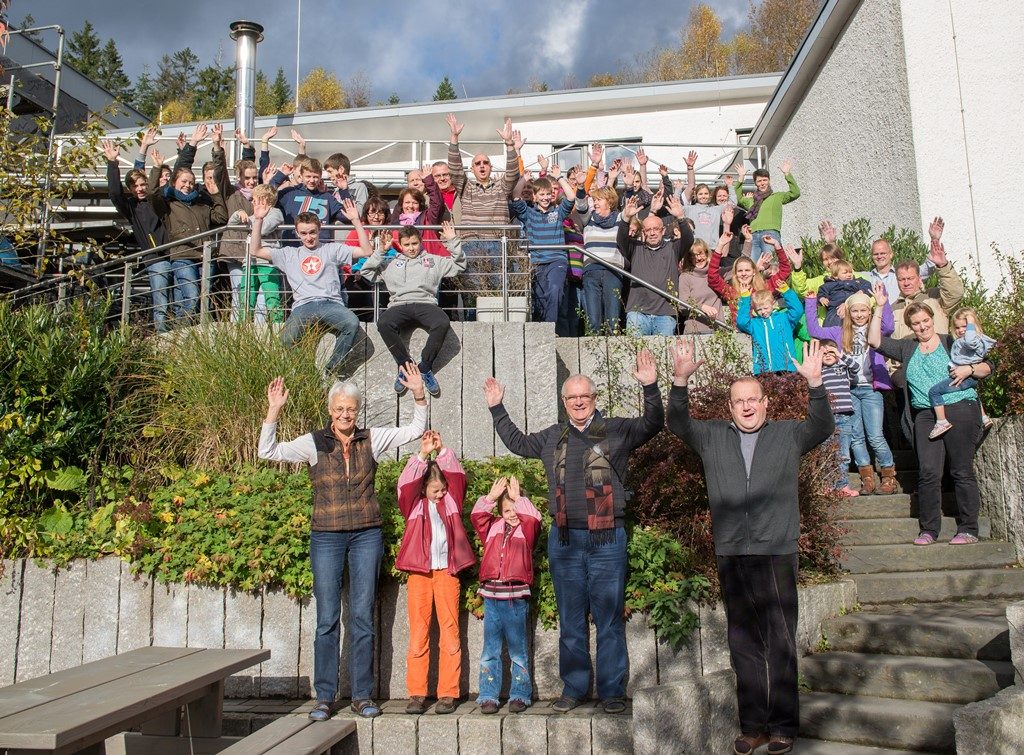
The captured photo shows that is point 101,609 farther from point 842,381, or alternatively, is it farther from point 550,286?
point 842,381

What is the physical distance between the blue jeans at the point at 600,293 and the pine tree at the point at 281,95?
141ft

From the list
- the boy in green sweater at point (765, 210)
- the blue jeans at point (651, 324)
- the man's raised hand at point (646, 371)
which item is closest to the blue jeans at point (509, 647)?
the man's raised hand at point (646, 371)

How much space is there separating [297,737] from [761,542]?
2.71m

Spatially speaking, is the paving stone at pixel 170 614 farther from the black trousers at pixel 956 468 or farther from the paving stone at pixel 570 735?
the black trousers at pixel 956 468

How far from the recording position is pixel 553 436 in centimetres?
606

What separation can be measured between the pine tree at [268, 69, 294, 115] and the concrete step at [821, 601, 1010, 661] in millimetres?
47092

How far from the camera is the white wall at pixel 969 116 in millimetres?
10992

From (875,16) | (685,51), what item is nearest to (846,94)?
(875,16)

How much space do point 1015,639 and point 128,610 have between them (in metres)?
5.39

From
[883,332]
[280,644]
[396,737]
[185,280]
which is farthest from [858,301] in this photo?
[185,280]

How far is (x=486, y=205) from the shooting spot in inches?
383

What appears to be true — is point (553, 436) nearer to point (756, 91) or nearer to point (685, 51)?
point (756, 91)

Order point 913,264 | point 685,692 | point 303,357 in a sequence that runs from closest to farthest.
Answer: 1. point 685,692
2. point 303,357
3. point 913,264

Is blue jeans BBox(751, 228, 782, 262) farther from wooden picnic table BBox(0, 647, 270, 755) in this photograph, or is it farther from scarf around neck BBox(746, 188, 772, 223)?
wooden picnic table BBox(0, 647, 270, 755)
